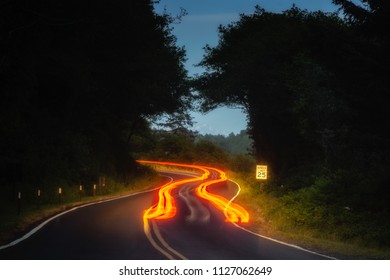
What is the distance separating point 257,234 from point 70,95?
1927cm

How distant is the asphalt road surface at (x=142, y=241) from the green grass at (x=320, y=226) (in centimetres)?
151

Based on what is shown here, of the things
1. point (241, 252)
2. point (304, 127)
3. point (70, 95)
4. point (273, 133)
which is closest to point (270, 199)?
point (304, 127)

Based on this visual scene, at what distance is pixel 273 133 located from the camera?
133 feet

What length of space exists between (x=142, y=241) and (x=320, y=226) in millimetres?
10064

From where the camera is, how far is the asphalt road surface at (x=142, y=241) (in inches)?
464

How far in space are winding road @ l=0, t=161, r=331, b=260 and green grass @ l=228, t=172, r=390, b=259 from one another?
113 cm

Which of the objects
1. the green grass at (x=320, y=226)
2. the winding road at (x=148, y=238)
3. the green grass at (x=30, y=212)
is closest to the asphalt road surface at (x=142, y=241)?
the winding road at (x=148, y=238)

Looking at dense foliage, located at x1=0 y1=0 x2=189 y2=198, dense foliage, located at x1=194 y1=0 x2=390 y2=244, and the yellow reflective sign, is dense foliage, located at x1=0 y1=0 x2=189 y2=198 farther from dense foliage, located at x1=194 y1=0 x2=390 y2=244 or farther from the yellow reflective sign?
the yellow reflective sign

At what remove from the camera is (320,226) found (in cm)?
2095

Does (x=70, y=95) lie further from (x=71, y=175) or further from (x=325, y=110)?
(x=325, y=110)

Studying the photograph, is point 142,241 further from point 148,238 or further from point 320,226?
point 320,226

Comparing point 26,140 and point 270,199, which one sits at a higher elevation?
point 26,140

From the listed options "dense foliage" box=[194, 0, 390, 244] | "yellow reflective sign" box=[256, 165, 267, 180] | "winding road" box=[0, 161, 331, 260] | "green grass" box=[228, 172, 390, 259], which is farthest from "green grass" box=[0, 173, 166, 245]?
"dense foliage" box=[194, 0, 390, 244]

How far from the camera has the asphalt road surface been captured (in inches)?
464
